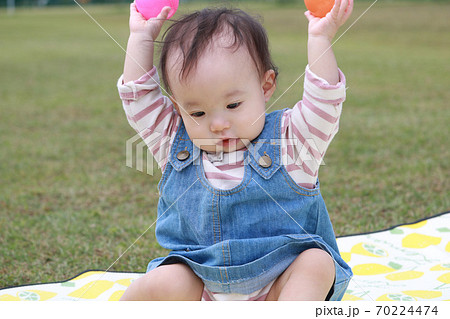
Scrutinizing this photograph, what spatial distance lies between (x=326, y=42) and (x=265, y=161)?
39 centimetres

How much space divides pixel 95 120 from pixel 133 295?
4126 millimetres

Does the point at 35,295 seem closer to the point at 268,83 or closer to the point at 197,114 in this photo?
the point at 197,114

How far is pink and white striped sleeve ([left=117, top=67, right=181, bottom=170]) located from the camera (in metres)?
1.74

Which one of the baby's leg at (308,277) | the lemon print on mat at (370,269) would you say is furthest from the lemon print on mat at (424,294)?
the baby's leg at (308,277)

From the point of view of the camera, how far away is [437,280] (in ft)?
7.11

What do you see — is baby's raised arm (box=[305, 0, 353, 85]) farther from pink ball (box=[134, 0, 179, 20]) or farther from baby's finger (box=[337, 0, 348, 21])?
pink ball (box=[134, 0, 179, 20])

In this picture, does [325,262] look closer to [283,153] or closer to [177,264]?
[283,153]

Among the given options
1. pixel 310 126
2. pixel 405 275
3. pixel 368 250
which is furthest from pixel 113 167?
pixel 310 126

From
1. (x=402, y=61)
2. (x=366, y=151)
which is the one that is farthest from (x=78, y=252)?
(x=402, y=61)

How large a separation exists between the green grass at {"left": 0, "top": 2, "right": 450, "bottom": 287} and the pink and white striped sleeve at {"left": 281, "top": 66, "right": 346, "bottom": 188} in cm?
89

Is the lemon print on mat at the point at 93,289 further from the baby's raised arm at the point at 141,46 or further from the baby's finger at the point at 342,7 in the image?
the baby's finger at the point at 342,7

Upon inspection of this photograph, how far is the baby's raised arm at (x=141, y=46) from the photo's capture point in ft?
5.74

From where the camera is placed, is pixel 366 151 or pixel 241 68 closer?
pixel 241 68

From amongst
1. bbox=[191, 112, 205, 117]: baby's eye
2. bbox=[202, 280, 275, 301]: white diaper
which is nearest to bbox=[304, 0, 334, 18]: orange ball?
bbox=[191, 112, 205, 117]: baby's eye
